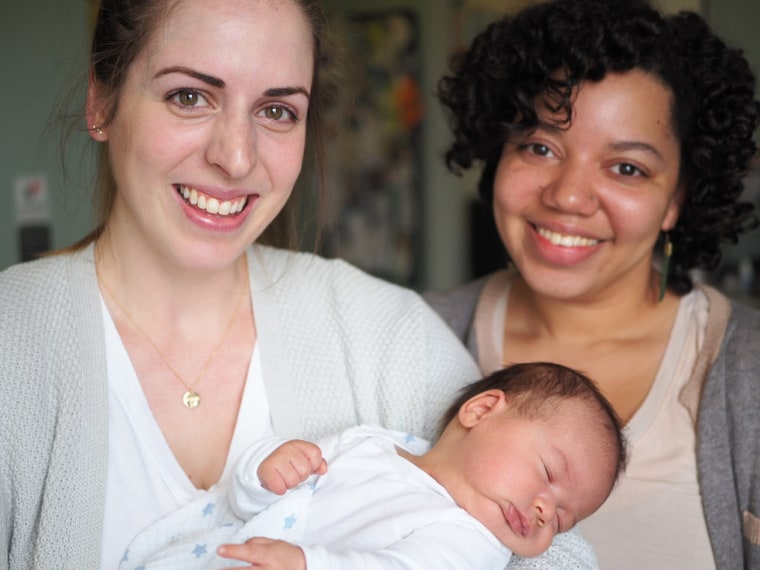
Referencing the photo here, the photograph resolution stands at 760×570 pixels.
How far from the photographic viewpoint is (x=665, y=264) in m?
2.12

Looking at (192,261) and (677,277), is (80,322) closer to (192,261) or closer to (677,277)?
(192,261)

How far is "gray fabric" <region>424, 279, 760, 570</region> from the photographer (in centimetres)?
177

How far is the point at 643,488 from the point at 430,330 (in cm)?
58

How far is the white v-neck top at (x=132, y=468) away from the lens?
154cm

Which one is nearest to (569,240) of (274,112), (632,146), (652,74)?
(632,146)

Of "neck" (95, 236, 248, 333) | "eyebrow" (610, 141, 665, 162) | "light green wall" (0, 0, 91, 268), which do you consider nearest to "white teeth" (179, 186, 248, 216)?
"neck" (95, 236, 248, 333)

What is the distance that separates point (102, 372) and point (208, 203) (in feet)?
1.21

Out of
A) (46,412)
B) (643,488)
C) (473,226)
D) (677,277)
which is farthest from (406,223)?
(46,412)

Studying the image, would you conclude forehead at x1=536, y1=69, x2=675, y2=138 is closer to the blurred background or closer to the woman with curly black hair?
the woman with curly black hair

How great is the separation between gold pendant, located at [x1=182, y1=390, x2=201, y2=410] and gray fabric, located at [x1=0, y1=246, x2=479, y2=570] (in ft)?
0.46

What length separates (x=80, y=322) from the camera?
1.59m

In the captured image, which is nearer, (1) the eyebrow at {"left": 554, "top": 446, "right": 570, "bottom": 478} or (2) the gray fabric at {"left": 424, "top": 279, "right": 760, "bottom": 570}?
(1) the eyebrow at {"left": 554, "top": 446, "right": 570, "bottom": 478}

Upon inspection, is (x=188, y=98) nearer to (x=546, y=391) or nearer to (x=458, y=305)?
(x=546, y=391)

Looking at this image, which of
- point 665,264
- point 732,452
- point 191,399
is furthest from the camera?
point 665,264
